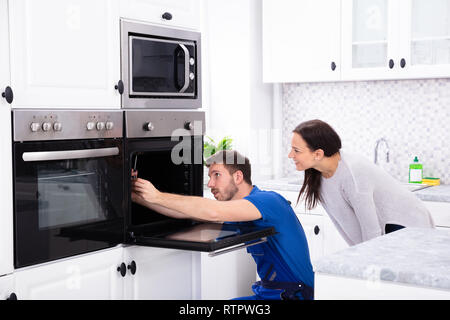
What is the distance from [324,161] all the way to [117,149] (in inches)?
38.0

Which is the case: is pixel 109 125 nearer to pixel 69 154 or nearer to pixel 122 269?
pixel 69 154

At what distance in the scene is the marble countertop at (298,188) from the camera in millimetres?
3352

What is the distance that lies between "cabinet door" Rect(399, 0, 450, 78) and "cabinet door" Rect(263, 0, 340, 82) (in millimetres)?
428

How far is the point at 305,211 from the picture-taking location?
382 centimetres

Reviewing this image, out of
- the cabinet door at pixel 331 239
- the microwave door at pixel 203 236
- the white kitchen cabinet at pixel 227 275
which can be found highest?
the microwave door at pixel 203 236

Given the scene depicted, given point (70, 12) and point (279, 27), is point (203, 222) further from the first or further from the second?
point (279, 27)

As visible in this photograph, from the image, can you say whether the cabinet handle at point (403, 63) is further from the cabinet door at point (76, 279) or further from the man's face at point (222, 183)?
the cabinet door at point (76, 279)

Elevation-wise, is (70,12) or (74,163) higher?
(70,12)

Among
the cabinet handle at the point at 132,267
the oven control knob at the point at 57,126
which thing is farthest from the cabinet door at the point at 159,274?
the oven control knob at the point at 57,126

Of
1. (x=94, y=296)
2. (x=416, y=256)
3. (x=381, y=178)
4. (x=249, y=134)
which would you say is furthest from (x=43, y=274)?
(x=249, y=134)

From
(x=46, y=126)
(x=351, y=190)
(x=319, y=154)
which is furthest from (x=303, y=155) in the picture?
(x=46, y=126)

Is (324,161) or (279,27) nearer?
(324,161)

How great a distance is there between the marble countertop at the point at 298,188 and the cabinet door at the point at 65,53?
1.68 meters

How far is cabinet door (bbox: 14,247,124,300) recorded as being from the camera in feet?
7.20
